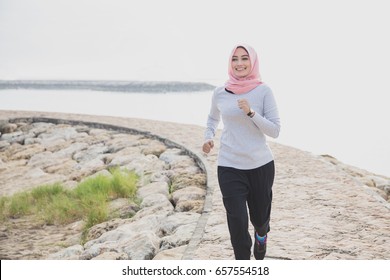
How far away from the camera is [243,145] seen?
2855 millimetres

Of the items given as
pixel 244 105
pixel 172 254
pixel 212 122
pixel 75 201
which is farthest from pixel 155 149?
pixel 244 105

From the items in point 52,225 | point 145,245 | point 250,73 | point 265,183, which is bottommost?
point 52,225

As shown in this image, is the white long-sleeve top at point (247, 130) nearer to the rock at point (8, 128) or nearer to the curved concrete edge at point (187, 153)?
the curved concrete edge at point (187, 153)

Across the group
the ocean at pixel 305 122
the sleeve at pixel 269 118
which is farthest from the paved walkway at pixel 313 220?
the ocean at pixel 305 122

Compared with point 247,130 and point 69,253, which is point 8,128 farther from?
point 247,130

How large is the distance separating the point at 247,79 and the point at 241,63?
9 centimetres

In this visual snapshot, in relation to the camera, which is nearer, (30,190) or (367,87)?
(30,190)

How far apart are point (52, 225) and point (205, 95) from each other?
57.1 feet

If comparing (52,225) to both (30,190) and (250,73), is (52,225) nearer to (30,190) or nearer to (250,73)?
(30,190)

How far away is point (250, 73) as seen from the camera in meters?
2.85

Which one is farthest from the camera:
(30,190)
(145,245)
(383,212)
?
(30,190)

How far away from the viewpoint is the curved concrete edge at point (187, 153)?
355 cm
